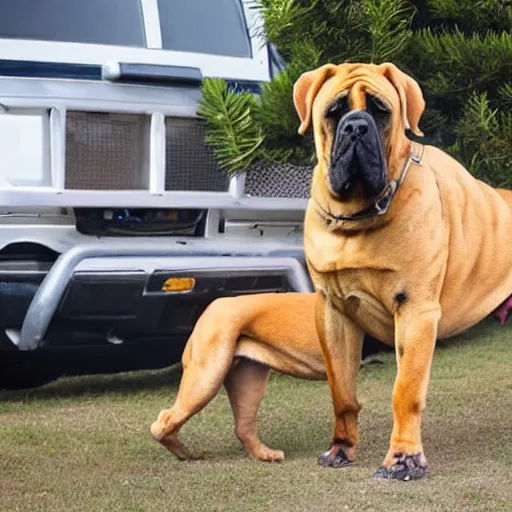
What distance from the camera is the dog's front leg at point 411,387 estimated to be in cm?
511

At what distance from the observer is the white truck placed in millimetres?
6734

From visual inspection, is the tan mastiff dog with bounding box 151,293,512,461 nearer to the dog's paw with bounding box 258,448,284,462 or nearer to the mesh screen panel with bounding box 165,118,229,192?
the dog's paw with bounding box 258,448,284,462

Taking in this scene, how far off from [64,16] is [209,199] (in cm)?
119

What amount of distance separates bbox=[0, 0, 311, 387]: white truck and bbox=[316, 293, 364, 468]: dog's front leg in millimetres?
1659

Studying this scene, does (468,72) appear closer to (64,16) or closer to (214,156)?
(214,156)

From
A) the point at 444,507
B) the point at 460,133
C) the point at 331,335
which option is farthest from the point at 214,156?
the point at 444,507

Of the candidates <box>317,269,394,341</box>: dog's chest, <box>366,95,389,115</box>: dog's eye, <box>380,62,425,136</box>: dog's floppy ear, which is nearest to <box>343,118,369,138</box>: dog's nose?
<box>366,95,389,115</box>: dog's eye

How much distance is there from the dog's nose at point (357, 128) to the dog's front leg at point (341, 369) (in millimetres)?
805

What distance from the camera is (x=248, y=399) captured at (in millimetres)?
5848

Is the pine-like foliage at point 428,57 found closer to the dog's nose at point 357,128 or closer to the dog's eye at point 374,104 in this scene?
the dog's eye at point 374,104

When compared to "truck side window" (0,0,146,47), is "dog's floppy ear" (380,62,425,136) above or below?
above

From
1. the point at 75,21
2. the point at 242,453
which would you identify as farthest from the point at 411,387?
the point at 75,21

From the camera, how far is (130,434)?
256 inches

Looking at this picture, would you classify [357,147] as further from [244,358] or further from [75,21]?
[75,21]
